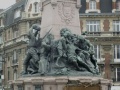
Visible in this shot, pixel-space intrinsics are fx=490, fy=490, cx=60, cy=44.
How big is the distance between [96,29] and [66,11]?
34193 mm

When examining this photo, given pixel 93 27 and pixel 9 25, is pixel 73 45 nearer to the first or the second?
pixel 93 27

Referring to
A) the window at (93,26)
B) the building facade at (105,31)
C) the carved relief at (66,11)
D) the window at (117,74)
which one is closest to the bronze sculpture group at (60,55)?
the carved relief at (66,11)

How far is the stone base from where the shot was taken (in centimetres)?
2141

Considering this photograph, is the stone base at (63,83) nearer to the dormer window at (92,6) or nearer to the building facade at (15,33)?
the dormer window at (92,6)

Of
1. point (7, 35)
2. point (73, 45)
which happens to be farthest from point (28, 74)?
point (7, 35)

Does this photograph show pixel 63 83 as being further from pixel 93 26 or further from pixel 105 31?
pixel 93 26

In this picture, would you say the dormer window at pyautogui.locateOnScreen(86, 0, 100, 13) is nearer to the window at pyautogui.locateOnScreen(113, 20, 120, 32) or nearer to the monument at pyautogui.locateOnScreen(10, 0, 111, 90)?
the window at pyautogui.locateOnScreen(113, 20, 120, 32)

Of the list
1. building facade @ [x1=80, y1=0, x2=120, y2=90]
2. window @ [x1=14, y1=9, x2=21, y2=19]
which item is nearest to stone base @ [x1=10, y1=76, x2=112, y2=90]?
building facade @ [x1=80, y1=0, x2=120, y2=90]

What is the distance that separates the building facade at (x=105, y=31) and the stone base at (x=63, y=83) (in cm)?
Result: 3475

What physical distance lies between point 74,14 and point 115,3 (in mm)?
35078

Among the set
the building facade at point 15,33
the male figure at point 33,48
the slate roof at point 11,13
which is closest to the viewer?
the male figure at point 33,48

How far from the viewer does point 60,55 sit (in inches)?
901

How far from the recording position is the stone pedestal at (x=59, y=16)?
79.4 ft

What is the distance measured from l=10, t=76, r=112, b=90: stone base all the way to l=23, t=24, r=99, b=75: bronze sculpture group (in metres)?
0.69
